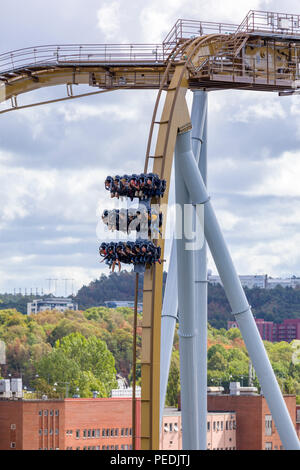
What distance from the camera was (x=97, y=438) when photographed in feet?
341

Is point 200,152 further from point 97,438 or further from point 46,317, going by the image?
point 46,317

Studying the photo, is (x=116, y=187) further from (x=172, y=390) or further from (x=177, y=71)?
(x=172, y=390)

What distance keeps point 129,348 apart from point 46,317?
1586cm

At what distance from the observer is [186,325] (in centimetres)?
4006

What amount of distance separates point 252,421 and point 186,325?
6871cm

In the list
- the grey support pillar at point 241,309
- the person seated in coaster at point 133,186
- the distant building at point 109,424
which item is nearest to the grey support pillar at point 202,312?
→ the grey support pillar at point 241,309

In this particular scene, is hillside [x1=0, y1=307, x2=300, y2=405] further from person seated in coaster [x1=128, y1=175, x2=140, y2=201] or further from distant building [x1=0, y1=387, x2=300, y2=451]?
person seated in coaster [x1=128, y1=175, x2=140, y2=201]

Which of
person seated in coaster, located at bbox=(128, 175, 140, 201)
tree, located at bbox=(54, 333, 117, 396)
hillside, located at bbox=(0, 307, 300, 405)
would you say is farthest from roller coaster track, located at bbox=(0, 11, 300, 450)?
tree, located at bbox=(54, 333, 117, 396)

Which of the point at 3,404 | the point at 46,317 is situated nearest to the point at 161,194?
the point at 3,404

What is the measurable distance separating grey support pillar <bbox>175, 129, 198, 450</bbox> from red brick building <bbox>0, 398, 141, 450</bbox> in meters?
54.8

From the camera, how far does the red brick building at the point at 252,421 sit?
4183 inches

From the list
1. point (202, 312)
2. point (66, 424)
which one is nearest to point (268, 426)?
point (66, 424)
